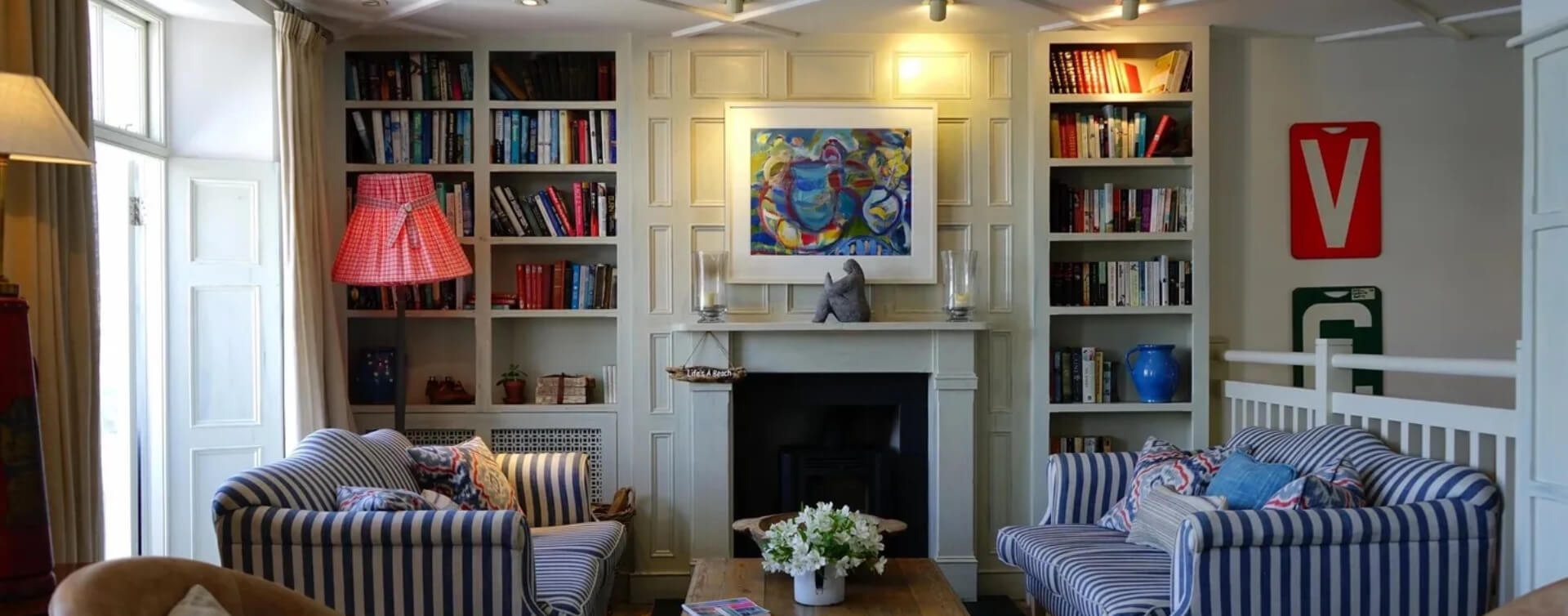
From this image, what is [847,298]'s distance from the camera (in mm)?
4973

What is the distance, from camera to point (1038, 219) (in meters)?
5.09

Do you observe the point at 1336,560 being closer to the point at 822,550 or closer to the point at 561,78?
the point at 822,550

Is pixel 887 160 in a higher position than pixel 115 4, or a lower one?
lower

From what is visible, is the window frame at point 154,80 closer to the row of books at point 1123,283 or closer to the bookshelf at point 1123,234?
the bookshelf at point 1123,234

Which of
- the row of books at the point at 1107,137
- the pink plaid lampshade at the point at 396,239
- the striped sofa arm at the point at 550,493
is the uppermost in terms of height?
the row of books at the point at 1107,137

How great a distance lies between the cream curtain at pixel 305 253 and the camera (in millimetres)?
4477

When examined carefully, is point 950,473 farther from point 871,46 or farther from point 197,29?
point 197,29

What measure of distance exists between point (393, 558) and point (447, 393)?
7.47 feet

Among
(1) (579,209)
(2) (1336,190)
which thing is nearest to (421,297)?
(1) (579,209)

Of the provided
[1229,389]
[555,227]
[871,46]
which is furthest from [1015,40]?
[555,227]

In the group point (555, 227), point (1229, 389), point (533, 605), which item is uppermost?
point (555, 227)

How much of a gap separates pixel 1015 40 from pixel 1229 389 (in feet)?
5.93

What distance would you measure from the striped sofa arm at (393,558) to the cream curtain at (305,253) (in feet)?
5.35

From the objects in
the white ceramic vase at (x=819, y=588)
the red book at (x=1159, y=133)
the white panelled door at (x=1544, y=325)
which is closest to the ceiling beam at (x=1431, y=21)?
the red book at (x=1159, y=133)
